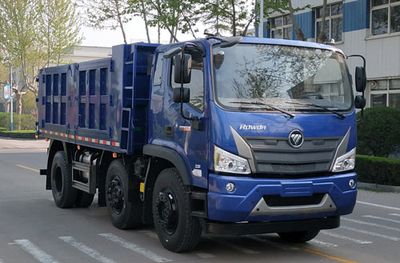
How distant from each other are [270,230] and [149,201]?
207 centimetres

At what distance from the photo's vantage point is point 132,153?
827cm

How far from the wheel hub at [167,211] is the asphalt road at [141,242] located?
1.12 feet

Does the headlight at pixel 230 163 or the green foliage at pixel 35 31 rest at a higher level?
the green foliage at pixel 35 31

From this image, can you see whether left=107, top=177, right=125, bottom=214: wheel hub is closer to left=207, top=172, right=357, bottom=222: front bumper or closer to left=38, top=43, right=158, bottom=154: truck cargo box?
left=38, top=43, right=158, bottom=154: truck cargo box

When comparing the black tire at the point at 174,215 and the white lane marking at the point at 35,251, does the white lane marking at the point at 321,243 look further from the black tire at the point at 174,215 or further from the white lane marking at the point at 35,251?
the white lane marking at the point at 35,251

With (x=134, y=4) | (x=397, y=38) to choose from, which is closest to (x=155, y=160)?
(x=397, y=38)

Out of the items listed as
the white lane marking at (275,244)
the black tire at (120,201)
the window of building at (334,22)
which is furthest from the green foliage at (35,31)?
the white lane marking at (275,244)

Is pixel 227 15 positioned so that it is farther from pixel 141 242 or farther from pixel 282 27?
pixel 141 242

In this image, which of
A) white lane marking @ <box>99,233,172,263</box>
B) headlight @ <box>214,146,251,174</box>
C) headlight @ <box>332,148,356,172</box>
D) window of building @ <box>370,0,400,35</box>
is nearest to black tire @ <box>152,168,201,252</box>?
white lane marking @ <box>99,233,172,263</box>

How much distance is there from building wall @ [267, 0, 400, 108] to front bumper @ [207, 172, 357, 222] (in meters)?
15.6

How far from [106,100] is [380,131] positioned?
1012 centimetres

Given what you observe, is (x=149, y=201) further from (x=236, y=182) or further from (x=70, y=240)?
(x=236, y=182)

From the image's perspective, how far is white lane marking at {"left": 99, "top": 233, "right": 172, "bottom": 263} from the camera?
7.04m

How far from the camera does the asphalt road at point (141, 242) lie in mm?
7129
